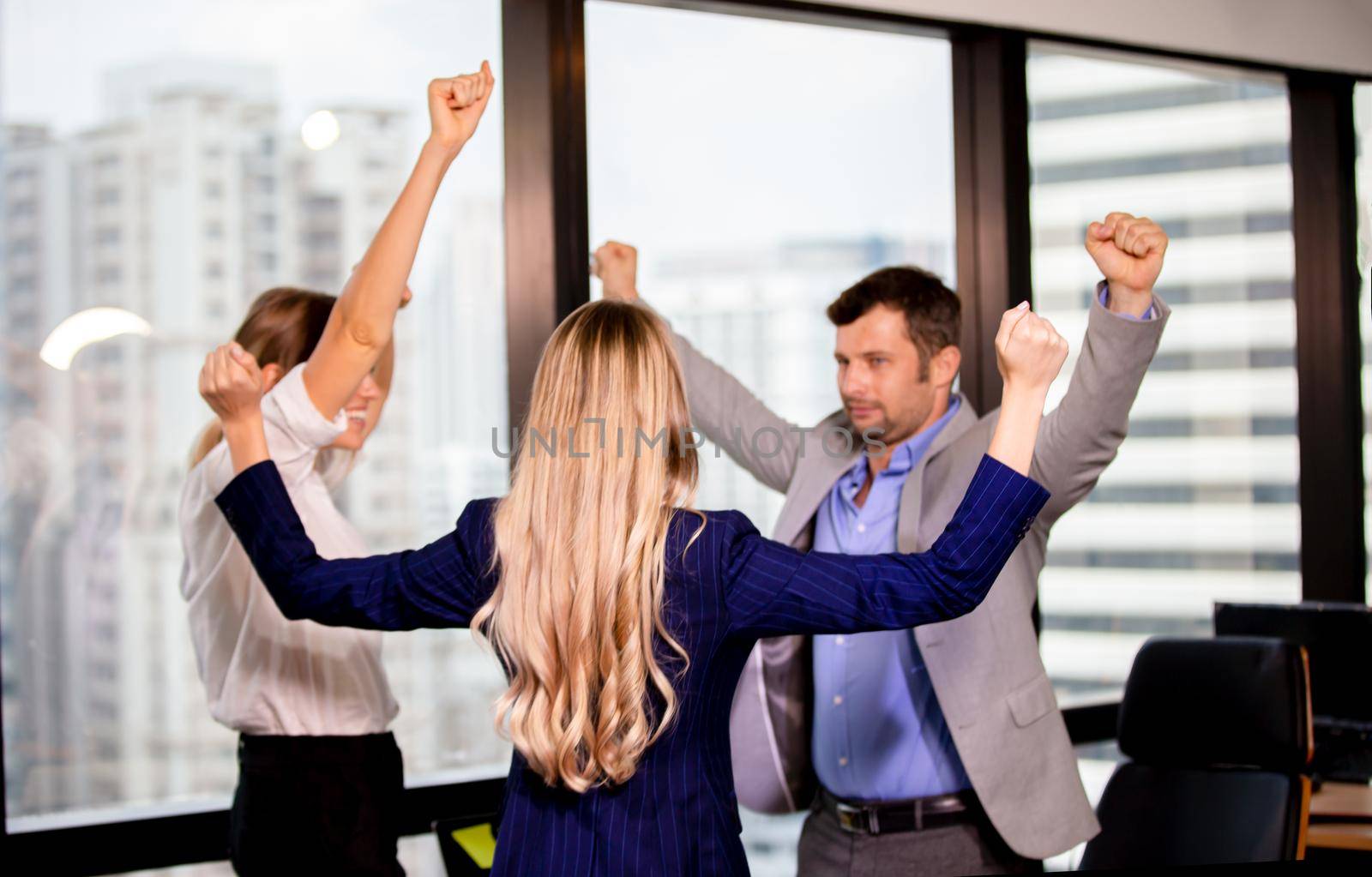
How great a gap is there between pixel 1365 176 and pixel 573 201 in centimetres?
235

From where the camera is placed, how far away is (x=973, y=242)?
9.72 feet

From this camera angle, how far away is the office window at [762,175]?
265 cm

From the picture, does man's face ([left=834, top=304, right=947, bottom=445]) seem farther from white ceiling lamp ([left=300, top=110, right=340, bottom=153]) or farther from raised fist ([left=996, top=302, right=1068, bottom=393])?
white ceiling lamp ([left=300, top=110, right=340, bottom=153])

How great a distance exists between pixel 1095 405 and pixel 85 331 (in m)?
1.80

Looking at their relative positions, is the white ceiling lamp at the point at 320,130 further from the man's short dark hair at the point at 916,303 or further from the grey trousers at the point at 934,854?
the grey trousers at the point at 934,854

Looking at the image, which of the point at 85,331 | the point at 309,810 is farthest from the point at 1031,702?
the point at 85,331

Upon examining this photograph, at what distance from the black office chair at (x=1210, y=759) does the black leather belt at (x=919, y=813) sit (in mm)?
513

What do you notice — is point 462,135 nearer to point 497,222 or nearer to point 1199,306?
point 497,222

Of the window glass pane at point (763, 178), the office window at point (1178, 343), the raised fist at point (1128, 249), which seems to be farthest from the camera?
the office window at point (1178, 343)

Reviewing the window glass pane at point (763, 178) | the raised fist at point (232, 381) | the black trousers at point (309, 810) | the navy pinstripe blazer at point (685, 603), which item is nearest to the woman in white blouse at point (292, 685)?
the black trousers at point (309, 810)

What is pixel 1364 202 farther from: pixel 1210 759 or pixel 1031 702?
pixel 1031 702

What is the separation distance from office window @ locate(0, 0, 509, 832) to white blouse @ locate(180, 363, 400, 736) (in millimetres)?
543

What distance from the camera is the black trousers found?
1734mm

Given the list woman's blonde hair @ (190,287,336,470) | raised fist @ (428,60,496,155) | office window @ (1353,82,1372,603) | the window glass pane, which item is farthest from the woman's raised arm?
office window @ (1353,82,1372,603)
